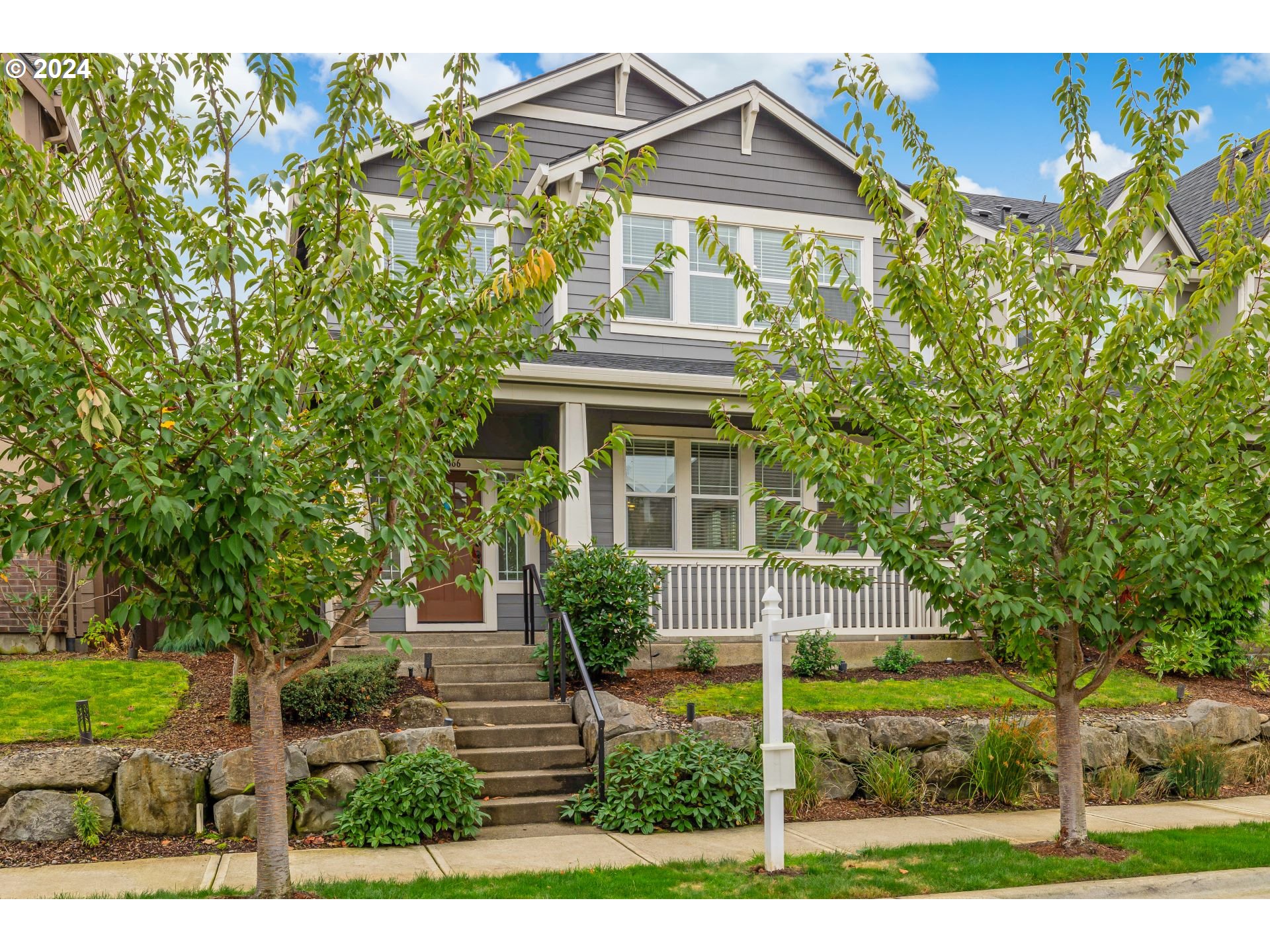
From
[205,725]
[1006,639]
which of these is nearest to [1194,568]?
[1006,639]

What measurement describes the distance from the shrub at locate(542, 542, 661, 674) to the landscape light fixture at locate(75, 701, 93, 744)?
4.06 metres

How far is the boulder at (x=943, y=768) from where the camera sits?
29.0 feet

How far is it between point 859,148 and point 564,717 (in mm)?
5196

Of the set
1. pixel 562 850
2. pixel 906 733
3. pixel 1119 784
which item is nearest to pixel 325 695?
pixel 562 850

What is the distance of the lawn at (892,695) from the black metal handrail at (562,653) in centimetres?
101

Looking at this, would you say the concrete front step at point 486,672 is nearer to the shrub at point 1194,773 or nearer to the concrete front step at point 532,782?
the concrete front step at point 532,782

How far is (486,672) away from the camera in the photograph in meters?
10.0

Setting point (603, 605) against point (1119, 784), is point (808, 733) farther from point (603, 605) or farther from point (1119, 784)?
point (1119, 784)

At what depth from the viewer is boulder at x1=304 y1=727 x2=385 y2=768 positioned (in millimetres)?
7555

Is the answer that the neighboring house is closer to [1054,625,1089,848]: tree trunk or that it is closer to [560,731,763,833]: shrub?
[560,731,763,833]: shrub

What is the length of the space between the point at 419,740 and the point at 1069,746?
183 inches

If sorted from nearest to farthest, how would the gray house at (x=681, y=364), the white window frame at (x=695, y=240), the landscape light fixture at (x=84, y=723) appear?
the landscape light fixture at (x=84, y=723), the gray house at (x=681, y=364), the white window frame at (x=695, y=240)

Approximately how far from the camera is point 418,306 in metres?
5.59

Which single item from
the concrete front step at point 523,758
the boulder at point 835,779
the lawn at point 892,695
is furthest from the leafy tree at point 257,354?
the lawn at point 892,695
